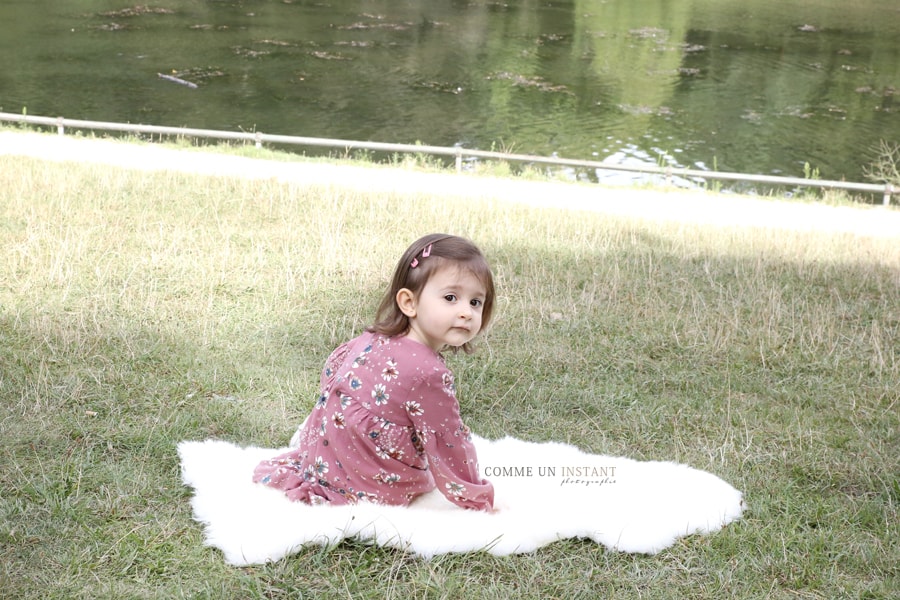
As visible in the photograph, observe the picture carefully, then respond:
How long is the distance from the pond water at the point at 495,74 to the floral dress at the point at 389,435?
17283 mm

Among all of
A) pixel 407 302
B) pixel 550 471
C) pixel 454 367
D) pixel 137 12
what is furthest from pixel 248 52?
pixel 407 302

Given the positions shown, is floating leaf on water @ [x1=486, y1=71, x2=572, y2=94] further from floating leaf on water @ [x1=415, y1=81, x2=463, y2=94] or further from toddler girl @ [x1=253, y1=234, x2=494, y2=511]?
toddler girl @ [x1=253, y1=234, x2=494, y2=511]

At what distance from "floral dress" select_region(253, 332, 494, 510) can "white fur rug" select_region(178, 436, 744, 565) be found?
0.25 feet

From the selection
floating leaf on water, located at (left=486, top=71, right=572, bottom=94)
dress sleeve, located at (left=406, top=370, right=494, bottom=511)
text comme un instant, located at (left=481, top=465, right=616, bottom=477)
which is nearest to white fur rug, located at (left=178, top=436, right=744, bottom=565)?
text comme un instant, located at (left=481, top=465, right=616, bottom=477)

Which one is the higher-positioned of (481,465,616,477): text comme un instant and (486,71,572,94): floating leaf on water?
(481,465,616,477): text comme un instant

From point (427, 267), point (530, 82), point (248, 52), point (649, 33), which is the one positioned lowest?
point (530, 82)

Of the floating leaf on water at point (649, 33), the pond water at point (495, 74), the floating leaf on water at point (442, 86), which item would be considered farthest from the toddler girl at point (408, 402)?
the floating leaf on water at point (649, 33)

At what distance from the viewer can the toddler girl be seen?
3162 millimetres

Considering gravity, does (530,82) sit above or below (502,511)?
below

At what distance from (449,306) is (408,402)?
36 cm

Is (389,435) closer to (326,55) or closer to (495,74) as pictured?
(495,74)

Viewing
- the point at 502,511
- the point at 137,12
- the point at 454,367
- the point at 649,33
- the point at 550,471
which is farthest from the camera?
the point at 649,33

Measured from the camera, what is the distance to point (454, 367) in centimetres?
471

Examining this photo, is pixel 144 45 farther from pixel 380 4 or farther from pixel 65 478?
pixel 65 478
